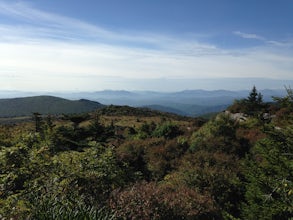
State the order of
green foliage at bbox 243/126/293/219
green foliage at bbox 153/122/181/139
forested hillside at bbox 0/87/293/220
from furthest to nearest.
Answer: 1. green foliage at bbox 153/122/181/139
2. green foliage at bbox 243/126/293/219
3. forested hillside at bbox 0/87/293/220

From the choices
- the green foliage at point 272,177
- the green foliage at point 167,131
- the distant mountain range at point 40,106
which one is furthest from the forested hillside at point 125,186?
the distant mountain range at point 40,106

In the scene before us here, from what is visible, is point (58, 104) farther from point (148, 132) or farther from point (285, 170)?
point (285, 170)

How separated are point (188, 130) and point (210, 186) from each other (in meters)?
11.6

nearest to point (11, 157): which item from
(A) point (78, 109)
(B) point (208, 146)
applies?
(B) point (208, 146)

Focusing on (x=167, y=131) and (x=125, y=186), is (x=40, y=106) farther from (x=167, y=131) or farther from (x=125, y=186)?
(x=125, y=186)

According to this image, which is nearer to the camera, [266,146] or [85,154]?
[85,154]

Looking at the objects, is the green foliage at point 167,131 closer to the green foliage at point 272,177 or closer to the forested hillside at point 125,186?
the forested hillside at point 125,186

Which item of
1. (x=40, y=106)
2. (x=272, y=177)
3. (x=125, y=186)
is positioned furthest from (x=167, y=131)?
(x=40, y=106)

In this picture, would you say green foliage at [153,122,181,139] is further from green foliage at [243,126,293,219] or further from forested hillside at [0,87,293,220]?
green foliage at [243,126,293,219]

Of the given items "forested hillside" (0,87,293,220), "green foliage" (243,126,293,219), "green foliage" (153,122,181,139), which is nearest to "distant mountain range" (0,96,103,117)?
"green foliage" (153,122,181,139)

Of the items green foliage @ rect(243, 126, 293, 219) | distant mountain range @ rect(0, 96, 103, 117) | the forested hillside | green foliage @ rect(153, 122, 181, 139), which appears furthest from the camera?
distant mountain range @ rect(0, 96, 103, 117)

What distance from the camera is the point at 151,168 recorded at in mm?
15703

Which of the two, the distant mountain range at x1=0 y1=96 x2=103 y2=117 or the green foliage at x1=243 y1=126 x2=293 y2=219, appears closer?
the green foliage at x1=243 y1=126 x2=293 y2=219

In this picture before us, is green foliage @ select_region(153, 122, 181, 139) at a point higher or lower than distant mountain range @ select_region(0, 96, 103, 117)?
higher
